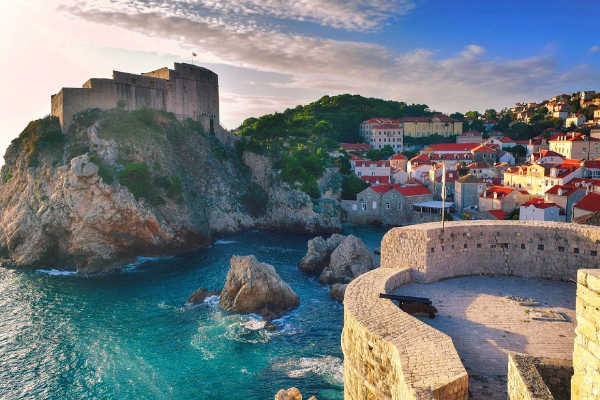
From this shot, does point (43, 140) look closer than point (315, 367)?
No

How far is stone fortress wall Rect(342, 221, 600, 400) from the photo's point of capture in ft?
22.1

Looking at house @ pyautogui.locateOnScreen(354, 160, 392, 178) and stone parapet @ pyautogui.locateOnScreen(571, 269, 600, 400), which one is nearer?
stone parapet @ pyautogui.locateOnScreen(571, 269, 600, 400)

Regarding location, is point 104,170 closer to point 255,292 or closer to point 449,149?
point 255,292

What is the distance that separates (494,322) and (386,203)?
30.7 meters

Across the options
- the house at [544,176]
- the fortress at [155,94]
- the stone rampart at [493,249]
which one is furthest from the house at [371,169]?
the stone rampart at [493,249]

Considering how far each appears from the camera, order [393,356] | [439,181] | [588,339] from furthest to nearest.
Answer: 1. [439,181]
2. [393,356]
3. [588,339]

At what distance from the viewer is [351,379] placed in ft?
28.9

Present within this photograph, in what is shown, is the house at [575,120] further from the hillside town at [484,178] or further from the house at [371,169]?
the house at [371,169]

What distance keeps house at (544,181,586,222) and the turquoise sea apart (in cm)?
1956

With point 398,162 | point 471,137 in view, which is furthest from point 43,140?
point 471,137

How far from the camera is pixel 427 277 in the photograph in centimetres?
1211

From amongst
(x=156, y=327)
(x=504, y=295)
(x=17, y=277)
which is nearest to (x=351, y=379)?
(x=504, y=295)

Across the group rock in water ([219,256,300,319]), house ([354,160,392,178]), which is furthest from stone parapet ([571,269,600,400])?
house ([354,160,392,178])

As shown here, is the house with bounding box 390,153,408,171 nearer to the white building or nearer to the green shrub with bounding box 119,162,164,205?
the white building
